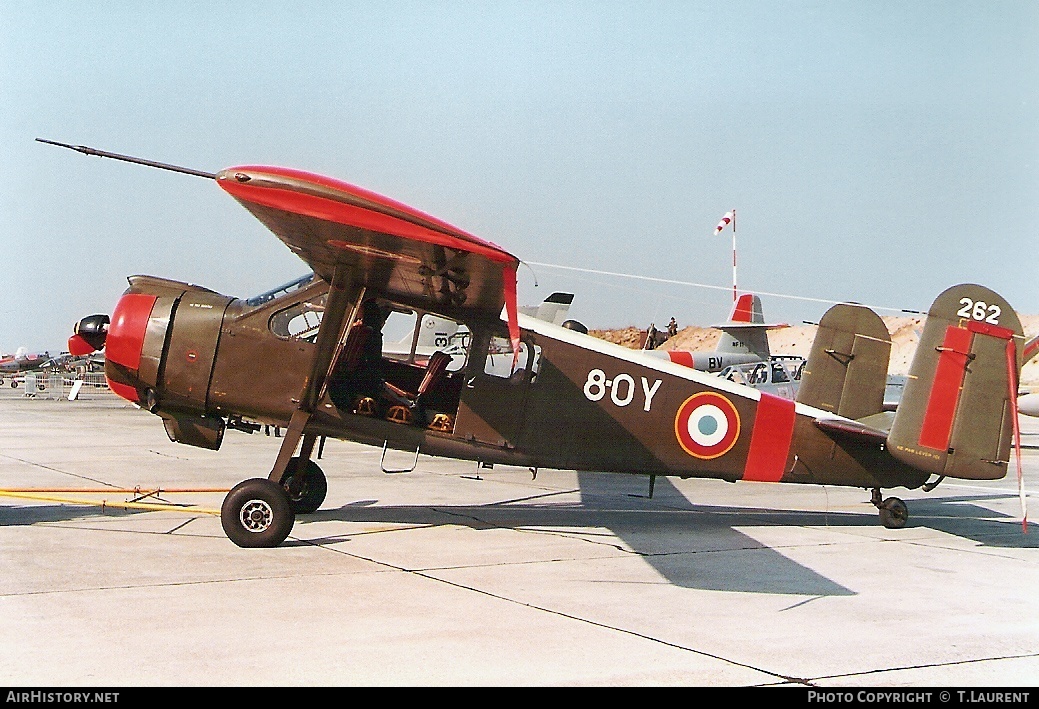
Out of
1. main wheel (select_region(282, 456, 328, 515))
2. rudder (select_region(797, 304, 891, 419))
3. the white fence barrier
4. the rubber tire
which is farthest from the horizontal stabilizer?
the white fence barrier

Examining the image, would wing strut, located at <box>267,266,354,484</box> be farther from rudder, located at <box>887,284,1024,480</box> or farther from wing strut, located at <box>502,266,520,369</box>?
rudder, located at <box>887,284,1024,480</box>

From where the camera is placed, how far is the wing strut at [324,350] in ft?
30.9

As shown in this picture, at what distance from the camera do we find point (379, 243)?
8023 millimetres

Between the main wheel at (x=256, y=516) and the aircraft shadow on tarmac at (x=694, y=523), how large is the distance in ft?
1.74

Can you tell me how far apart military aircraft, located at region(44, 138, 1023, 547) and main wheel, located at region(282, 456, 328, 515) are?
0.99 meters

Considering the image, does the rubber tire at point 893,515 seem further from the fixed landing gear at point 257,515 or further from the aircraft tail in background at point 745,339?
the aircraft tail in background at point 745,339

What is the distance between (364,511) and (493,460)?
226 cm

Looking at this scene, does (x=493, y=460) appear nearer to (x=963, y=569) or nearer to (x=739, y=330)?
(x=963, y=569)

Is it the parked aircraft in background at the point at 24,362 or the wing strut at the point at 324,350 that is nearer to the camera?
the wing strut at the point at 324,350

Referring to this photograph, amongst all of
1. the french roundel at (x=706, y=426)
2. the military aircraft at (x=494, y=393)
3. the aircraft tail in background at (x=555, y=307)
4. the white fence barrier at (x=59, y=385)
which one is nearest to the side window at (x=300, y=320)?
the military aircraft at (x=494, y=393)

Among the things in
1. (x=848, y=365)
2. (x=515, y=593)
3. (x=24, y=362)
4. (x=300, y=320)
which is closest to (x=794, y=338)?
(x=24, y=362)

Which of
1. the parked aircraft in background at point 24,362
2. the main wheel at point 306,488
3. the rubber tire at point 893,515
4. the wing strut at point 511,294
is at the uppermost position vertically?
the wing strut at point 511,294

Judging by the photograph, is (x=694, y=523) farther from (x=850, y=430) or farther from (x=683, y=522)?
(x=850, y=430)
